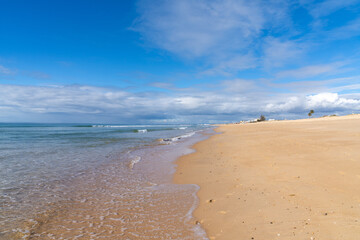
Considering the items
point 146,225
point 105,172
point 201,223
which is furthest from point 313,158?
point 105,172

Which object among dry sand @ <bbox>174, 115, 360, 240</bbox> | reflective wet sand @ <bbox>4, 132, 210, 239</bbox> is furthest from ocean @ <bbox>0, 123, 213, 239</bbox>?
dry sand @ <bbox>174, 115, 360, 240</bbox>

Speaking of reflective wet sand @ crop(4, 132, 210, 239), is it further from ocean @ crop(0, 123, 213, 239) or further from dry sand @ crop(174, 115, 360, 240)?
dry sand @ crop(174, 115, 360, 240)

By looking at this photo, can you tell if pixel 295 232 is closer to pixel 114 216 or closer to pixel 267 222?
pixel 267 222

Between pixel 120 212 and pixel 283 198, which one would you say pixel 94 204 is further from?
pixel 283 198

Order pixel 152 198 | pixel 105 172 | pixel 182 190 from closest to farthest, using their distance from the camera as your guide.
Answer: pixel 152 198 → pixel 182 190 → pixel 105 172

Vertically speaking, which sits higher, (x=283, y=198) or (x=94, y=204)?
(x=283, y=198)

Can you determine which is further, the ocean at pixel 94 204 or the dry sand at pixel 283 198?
the ocean at pixel 94 204

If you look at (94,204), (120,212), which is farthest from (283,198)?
(94,204)

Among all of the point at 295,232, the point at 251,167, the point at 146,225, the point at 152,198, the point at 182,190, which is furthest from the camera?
the point at 251,167

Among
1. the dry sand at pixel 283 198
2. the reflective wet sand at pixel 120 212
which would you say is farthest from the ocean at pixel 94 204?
the dry sand at pixel 283 198

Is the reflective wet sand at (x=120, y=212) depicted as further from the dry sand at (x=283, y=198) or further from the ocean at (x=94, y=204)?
the dry sand at (x=283, y=198)

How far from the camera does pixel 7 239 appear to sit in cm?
398

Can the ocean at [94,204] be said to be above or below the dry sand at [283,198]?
below

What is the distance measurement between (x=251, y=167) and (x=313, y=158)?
2825 millimetres
